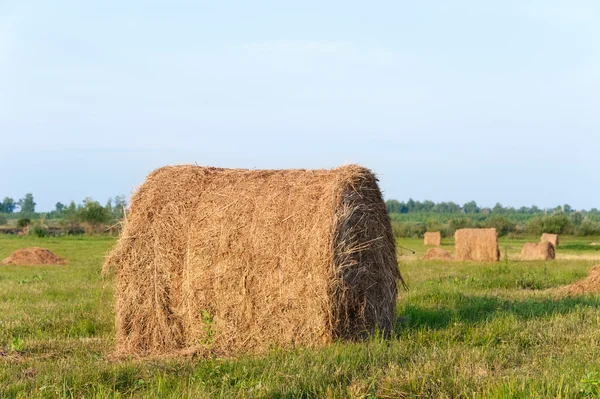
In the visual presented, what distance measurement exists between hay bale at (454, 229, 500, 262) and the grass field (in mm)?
16365

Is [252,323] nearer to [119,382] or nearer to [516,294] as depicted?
[119,382]

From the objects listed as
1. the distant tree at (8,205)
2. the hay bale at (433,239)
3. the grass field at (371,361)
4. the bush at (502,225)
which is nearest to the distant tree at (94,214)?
the hay bale at (433,239)

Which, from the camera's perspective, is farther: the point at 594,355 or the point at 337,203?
the point at 337,203

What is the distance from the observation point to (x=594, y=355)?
7.84 m

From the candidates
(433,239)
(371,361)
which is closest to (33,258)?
(371,361)

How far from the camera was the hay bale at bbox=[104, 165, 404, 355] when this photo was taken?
336 inches

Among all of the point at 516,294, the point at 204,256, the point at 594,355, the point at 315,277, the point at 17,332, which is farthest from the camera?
the point at 516,294

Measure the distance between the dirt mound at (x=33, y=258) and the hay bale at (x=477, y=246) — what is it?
15.3 meters

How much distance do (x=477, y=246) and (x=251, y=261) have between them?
2125 cm

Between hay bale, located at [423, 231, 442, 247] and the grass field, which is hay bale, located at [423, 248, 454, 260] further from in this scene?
the grass field

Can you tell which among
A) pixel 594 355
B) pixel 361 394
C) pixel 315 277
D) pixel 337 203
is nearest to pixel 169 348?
pixel 315 277

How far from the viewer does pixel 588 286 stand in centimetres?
1462

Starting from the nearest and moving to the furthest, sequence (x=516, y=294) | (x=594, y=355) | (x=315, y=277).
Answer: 1. (x=594, y=355)
2. (x=315, y=277)
3. (x=516, y=294)

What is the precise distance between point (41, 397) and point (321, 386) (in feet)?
7.97
